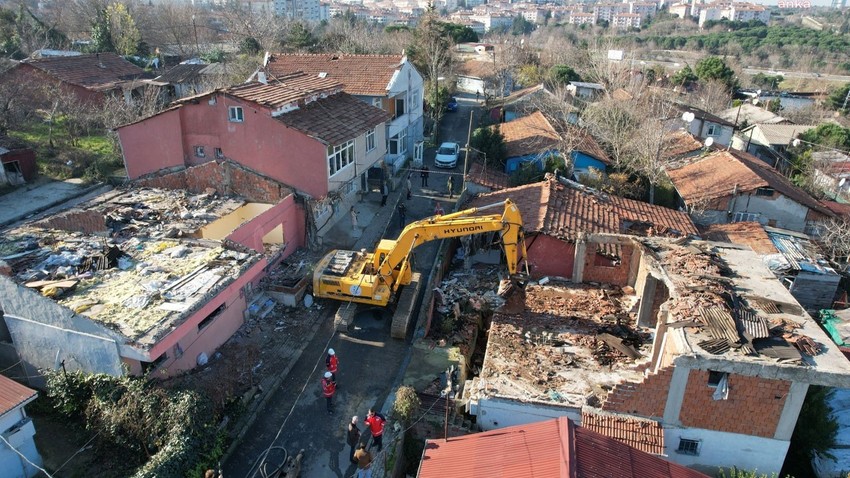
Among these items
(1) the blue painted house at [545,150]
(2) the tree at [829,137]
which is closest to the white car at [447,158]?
(1) the blue painted house at [545,150]

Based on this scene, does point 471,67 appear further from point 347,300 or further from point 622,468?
point 622,468

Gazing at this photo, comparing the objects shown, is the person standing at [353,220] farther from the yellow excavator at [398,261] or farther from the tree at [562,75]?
the tree at [562,75]

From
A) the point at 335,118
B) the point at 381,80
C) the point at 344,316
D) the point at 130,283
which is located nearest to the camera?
the point at 130,283

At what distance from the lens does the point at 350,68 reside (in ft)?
99.9

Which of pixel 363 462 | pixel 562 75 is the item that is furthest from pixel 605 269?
pixel 562 75

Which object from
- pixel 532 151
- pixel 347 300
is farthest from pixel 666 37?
pixel 347 300

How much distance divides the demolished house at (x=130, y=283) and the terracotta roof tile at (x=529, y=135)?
596 inches

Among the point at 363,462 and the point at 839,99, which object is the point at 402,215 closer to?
the point at 363,462

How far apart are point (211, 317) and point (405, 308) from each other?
18.1ft

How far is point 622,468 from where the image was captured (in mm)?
9547

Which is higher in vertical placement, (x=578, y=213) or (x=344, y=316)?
(x=578, y=213)

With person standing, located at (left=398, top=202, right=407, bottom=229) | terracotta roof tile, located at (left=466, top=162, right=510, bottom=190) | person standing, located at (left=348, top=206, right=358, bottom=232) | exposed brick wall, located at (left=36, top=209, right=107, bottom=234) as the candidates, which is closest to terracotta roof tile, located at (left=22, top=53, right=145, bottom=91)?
exposed brick wall, located at (left=36, top=209, right=107, bottom=234)

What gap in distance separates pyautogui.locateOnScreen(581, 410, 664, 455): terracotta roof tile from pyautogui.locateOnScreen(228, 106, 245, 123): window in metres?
16.1

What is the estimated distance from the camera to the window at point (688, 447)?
12023mm
